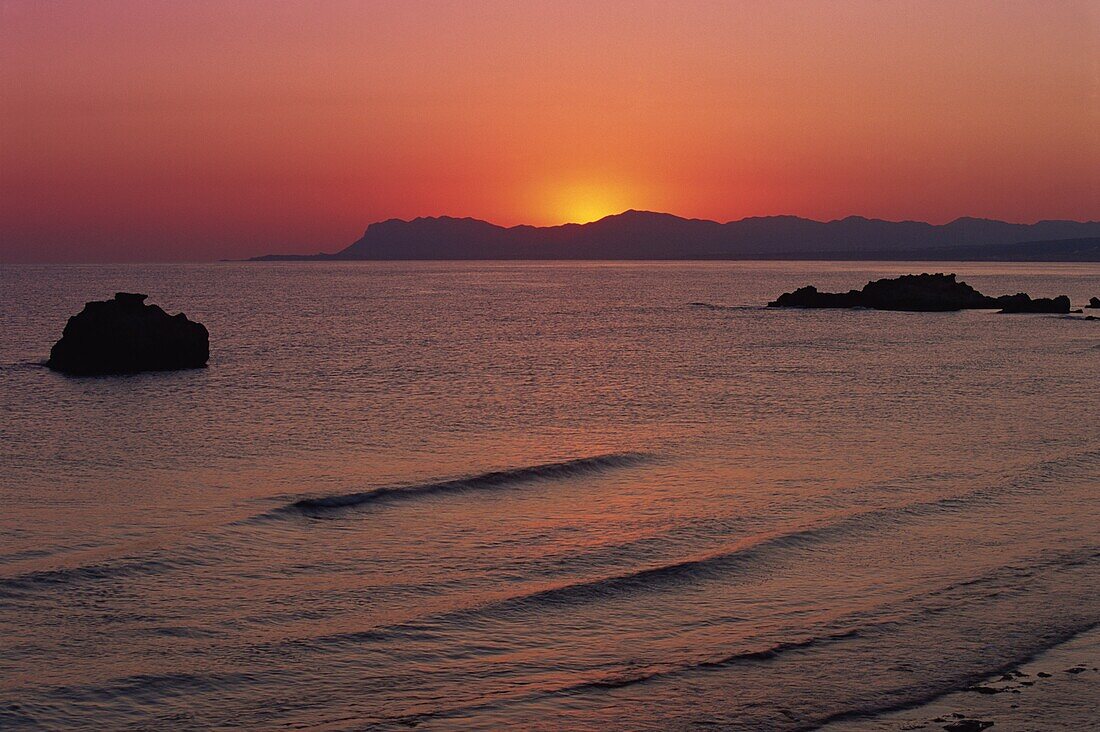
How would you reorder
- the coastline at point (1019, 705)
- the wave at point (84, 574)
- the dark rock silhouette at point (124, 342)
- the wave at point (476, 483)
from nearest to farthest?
1. the coastline at point (1019, 705)
2. the wave at point (84, 574)
3. the wave at point (476, 483)
4. the dark rock silhouette at point (124, 342)

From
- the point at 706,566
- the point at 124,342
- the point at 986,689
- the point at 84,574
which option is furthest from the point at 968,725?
the point at 124,342

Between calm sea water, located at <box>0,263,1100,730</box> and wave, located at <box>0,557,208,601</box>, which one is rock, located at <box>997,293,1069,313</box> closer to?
calm sea water, located at <box>0,263,1100,730</box>

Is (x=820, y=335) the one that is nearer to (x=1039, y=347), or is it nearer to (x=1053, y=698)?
(x=1039, y=347)

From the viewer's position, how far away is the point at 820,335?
7544 centimetres

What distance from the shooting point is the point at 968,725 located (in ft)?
34.2

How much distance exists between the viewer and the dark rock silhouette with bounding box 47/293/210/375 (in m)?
48.9

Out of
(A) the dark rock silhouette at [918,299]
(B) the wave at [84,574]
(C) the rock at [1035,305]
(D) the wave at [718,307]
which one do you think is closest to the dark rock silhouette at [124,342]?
(B) the wave at [84,574]

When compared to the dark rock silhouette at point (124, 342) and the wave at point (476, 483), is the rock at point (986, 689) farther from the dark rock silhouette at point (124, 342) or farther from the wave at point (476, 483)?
the dark rock silhouette at point (124, 342)

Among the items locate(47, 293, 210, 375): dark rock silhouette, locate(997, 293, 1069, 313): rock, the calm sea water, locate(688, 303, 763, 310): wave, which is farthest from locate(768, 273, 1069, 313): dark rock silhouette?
locate(47, 293, 210, 375): dark rock silhouette

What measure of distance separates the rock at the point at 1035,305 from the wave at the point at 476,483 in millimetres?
87504

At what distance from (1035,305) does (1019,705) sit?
4056 inches

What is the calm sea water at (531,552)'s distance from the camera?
11.5m

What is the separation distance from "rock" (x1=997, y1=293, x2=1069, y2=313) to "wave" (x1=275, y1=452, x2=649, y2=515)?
87504mm

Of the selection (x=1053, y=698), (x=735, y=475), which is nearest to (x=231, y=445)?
(x=735, y=475)
